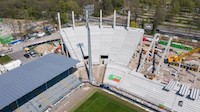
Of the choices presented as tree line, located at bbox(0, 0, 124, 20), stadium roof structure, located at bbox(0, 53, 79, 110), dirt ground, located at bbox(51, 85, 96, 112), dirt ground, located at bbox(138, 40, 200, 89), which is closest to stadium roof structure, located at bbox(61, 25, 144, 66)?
dirt ground, located at bbox(138, 40, 200, 89)

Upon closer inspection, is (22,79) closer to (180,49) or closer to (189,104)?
(189,104)

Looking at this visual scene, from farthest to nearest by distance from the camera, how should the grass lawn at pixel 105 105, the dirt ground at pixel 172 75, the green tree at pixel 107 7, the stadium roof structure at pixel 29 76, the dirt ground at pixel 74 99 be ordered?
the green tree at pixel 107 7 < the dirt ground at pixel 172 75 < the dirt ground at pixel 74 99 < the grass lawn at pixel 105 105 < the stadium roof structure at pixel 29 76

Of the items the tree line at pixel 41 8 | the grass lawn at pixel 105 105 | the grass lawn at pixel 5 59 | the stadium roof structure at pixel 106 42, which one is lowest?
the grass lawn at pixel 105 105

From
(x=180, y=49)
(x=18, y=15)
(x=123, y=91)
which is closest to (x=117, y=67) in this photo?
(x=123, y=91)

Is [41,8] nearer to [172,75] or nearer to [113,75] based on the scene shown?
[113,75]

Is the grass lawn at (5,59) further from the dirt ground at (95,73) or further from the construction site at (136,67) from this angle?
the dirt ground at (95,73)

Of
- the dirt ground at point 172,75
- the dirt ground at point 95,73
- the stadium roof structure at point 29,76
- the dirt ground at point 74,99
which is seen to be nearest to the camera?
the stadium roof structure at point 29,76

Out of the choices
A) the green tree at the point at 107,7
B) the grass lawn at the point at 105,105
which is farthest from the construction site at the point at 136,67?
the green tree at the point at 107,7
